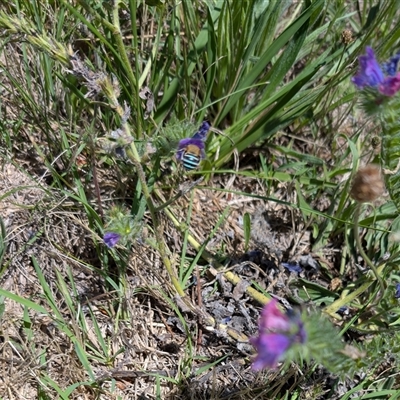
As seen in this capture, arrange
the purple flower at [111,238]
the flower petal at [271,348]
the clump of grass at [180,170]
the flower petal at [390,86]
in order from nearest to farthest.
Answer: the flower petal at [271,348], the flower petal at [390,86], the purple flower at [111,238], the clump of grass at [180,170]

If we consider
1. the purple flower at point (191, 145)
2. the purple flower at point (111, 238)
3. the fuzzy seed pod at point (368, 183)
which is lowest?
the purple flower at point (111, 238)

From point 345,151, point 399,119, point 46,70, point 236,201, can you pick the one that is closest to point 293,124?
point 345,151

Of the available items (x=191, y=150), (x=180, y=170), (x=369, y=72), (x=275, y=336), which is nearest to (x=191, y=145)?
(x=191, y=150)

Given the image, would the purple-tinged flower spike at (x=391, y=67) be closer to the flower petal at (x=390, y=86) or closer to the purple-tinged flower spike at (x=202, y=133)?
the flower petal at (x=390, y=86)

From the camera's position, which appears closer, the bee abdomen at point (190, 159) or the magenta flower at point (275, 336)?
the magenta flower at point (275, 336)

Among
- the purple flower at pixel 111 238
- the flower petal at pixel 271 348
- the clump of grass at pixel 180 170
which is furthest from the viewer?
the clump of grass at pixel 180 170

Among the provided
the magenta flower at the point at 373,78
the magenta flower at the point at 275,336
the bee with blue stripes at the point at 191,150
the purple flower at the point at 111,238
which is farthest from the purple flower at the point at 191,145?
the magenta flower at the point at 275,336

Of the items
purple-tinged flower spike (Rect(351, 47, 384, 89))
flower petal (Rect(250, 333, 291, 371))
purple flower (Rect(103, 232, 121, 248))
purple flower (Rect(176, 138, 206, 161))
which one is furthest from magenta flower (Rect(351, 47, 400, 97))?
purple flower (Rect(103, 232, 121, 248))
